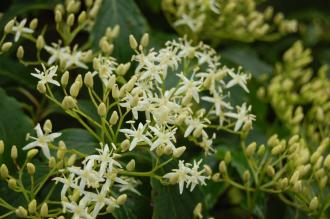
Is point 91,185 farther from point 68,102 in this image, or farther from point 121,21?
point 121,21

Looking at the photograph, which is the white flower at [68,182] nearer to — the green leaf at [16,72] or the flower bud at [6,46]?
the flower bud at [6,46]

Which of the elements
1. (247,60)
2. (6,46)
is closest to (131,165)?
(6,46)

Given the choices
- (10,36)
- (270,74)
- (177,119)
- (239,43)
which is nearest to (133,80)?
(177,119)

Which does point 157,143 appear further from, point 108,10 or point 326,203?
point 108,10

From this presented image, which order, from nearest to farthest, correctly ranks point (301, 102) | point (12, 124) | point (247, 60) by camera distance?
point (12, 124) → point (301, 102) → point (247, 60)

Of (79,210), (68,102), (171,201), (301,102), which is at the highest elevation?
(68,102)

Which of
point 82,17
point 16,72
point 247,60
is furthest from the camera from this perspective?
point 247,60
